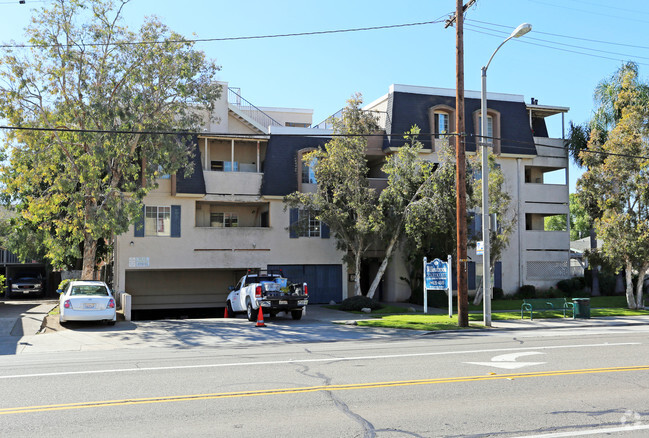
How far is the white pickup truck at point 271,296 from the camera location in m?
20.8

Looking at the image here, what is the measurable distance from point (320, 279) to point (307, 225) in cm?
363

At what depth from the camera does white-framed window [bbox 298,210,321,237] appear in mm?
28203

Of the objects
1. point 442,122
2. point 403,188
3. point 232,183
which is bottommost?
point 403,188

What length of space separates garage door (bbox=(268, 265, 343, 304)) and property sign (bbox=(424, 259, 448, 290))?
9.24 metres

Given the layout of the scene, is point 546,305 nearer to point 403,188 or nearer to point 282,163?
point 403,188

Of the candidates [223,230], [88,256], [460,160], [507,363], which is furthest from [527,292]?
[507,363]

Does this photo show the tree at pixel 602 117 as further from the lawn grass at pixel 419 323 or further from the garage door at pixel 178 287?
the garage door at pixel 178 287

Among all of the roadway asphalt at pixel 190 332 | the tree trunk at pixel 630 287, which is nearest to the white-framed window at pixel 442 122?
the tree trunk at pixel 630 287

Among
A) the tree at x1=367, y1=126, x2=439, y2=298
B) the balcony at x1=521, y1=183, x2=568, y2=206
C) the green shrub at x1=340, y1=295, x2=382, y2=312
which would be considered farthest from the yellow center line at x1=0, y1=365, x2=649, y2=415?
the balcony at x1=521, y1=183, x2=568, y2=206

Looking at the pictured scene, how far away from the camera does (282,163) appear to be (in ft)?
98.4

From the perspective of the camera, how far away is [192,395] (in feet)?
27.7

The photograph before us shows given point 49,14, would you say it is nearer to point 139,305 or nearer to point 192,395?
point 139,305

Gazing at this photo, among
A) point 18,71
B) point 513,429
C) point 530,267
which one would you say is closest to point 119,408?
point 513,429

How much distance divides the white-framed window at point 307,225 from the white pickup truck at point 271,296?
5.99m
